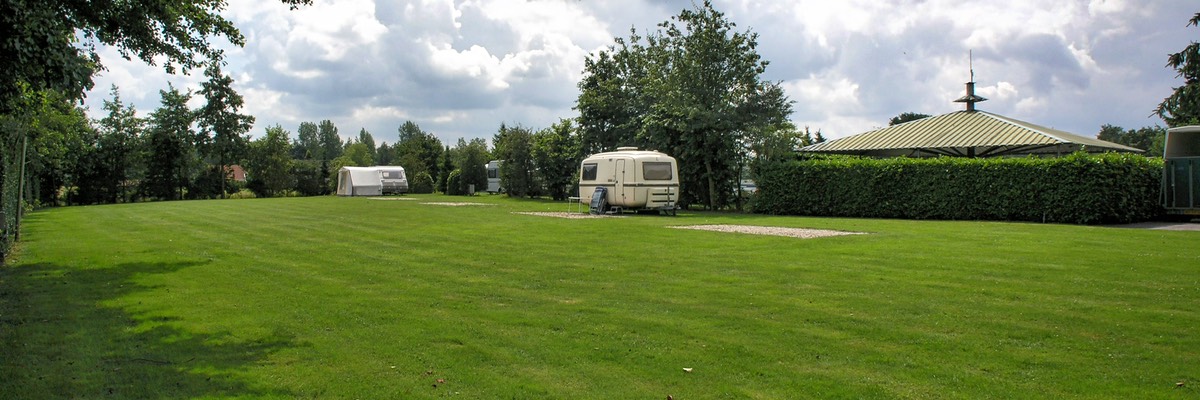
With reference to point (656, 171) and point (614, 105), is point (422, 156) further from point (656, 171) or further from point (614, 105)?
point (656, 171)

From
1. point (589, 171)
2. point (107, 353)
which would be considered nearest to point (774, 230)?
point (589, 171)

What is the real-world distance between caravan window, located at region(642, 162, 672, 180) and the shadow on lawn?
17456mm

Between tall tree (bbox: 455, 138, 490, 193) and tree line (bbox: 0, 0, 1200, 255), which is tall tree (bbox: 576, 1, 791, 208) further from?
tall tree (bbox: 455, 138, 490, 193)

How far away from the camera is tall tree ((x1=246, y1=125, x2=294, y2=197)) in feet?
177

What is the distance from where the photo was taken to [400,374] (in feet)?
16.8

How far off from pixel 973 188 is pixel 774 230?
22.7 feet

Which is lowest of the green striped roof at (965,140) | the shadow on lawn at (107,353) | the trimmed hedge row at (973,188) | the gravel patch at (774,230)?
the shadow on lawn at (107,353)

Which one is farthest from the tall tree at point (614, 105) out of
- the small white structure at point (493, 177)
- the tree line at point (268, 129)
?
the small white structure at point (493, 177)

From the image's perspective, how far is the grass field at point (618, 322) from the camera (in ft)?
16.0

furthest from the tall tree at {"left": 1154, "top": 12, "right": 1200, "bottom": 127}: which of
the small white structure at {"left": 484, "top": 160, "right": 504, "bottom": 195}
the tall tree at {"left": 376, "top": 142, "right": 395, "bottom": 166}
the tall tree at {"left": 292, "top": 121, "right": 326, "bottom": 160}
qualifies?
the tall tree at {"left": 292, "top": 121, "right": 326, "bottom": 160}

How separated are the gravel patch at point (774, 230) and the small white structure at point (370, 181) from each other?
38511mm

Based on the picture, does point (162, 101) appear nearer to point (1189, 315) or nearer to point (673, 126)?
point (673, 126)

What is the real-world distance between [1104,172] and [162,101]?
5433 cm

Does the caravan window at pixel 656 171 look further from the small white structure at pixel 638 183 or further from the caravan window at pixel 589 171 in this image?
the caravan window at pixel 589 171
